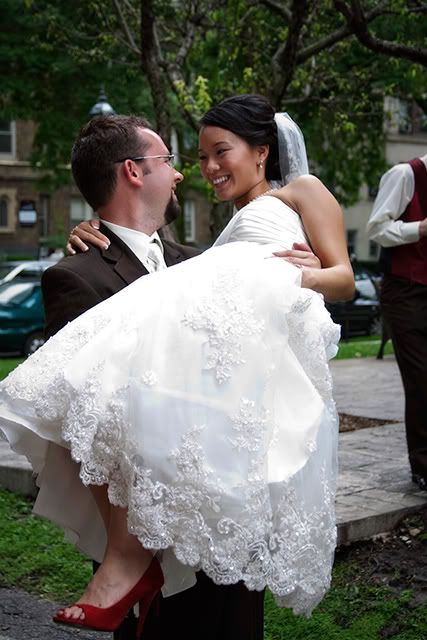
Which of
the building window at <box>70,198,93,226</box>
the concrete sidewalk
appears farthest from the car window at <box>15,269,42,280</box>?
the building window at <box>70,198,93,226</box>

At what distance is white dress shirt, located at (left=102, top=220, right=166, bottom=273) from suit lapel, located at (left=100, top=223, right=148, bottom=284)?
0.6 inches

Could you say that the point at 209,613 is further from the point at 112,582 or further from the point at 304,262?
A: the point at 304,262

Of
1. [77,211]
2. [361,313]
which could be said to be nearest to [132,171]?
[361,313]

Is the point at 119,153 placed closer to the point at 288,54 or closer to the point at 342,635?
the point at 342,635

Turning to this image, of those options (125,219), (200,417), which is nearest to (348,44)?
(125,219)

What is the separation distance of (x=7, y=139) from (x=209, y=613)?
45.0 m

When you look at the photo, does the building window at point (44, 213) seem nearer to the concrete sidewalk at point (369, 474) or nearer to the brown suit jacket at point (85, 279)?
the concrete sidewalk at point (369, 474)

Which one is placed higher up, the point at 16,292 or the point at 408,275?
the point at 408,275

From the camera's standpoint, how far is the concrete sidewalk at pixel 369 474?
5.82 m

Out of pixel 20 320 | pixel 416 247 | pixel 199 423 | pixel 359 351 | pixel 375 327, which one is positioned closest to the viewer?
pixel 199 423

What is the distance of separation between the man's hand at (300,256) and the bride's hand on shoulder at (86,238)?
603mm

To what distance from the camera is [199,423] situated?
8.81 feet

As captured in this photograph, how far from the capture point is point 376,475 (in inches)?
274

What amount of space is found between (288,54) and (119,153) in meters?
6.61
